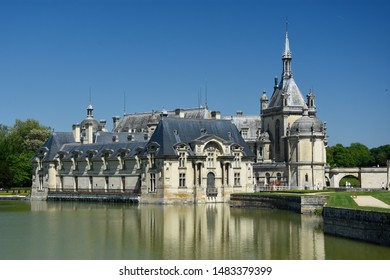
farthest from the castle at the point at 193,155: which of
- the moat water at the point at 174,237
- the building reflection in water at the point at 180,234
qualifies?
the moat water at the point at 174,237

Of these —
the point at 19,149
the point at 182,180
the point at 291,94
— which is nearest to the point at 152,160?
the point at 182,180

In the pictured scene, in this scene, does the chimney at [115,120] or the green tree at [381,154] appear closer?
the chimney at [115,120]

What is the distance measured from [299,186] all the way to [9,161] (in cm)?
3498

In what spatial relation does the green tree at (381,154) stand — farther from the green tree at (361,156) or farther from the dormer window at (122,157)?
the dormer window at (122,157)

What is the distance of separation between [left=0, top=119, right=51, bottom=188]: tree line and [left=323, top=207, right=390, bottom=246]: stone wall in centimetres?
5646

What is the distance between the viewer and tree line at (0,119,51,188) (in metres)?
88.6

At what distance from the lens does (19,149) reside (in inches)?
3848

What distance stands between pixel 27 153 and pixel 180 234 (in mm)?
58327

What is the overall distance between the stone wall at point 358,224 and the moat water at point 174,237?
16.7 inches

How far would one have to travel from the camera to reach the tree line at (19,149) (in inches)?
3487

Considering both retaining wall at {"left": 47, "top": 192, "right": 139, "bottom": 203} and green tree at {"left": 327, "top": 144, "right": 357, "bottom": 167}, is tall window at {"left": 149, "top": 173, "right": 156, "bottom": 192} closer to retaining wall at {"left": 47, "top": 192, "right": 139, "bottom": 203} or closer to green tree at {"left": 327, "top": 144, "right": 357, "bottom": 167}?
retaining wall at {"left": 47, "top": 192, "right": 139, "bottom": 203}

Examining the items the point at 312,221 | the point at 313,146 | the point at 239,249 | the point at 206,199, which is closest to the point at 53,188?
the point at 206,199

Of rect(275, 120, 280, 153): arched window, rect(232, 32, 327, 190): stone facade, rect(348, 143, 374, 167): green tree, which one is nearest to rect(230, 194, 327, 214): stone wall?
rect(232, 32, 327, 190): stone facade

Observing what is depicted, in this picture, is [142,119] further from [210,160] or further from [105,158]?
[210,160]
